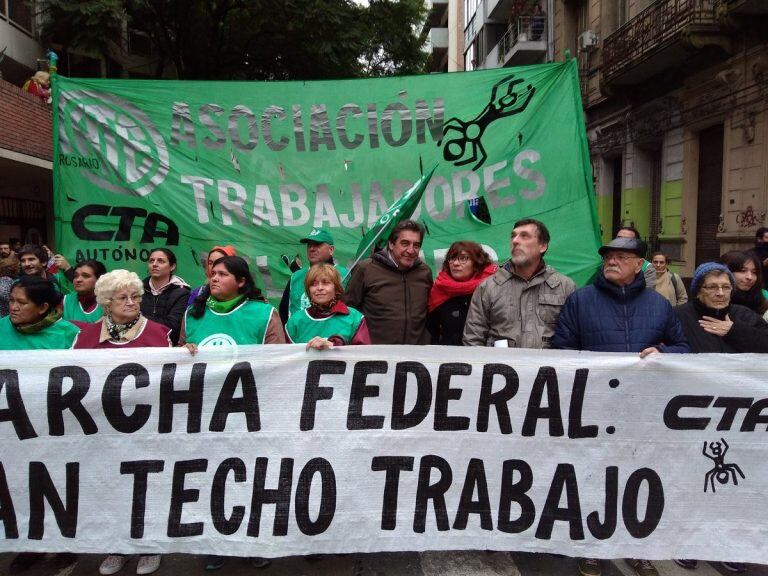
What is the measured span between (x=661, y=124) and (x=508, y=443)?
11.8 meters

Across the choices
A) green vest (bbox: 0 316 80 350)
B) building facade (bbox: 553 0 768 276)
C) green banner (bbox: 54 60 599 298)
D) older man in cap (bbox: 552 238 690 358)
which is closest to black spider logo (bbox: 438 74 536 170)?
green banner (bbox: 54 60 599 298)

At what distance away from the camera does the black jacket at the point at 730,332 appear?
10.2 feet

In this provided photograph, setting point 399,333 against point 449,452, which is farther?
point 399,333

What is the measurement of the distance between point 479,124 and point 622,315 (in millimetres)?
2434

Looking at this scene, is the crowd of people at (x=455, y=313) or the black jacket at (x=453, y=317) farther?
the black jacket at (x=453, y=317)

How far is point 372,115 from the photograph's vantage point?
16.8 ft

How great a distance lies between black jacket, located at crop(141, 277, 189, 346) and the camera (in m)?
3.93

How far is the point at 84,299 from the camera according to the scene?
13.1 ft

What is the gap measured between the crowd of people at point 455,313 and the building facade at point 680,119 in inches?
297

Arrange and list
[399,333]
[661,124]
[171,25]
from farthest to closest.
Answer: [171,25] < [661,124] < [399,333]

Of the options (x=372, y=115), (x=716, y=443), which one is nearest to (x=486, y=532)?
(x=716, y=443)

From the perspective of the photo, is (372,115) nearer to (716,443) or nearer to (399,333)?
(399,333)

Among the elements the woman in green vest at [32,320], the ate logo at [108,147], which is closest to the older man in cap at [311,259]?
the woman in green vest at [32,320]

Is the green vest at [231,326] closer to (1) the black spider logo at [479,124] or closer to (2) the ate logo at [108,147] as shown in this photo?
(2) the ate logo at [108,147]
